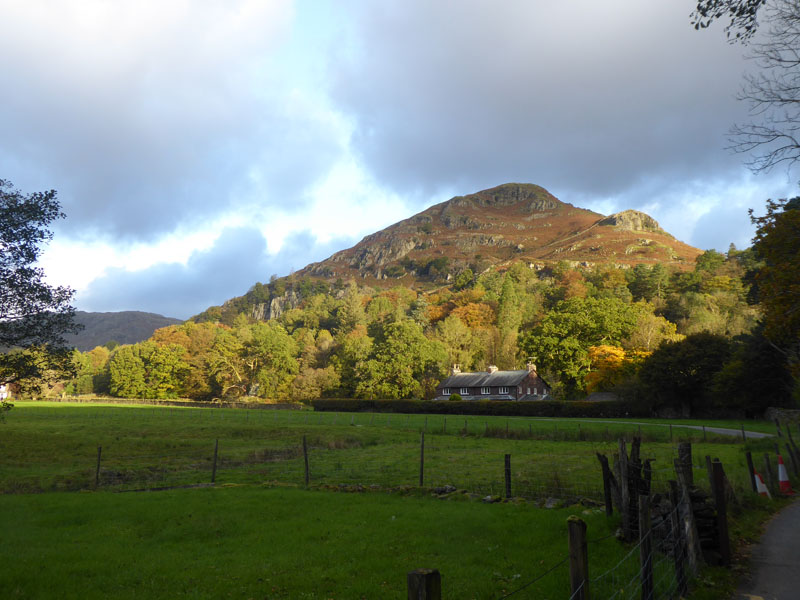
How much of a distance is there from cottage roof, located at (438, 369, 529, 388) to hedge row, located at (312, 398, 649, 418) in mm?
14101

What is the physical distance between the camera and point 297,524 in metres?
13.7

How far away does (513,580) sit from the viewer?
905 cm

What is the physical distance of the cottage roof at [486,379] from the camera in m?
86.2

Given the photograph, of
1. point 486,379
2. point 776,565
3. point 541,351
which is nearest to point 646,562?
point 776,565

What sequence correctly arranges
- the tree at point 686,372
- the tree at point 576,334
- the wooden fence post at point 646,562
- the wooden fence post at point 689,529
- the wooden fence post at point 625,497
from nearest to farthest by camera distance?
the wooden fence post at point 646,562 → the wooden fence post at point 689,529 → the wooden fence post at point 625,497 → the tree at point 686,372 → the tree at point 576,334

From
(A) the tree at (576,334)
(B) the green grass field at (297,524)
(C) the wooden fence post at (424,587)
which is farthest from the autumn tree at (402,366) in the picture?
(C) the wooden fence post at (424,587)

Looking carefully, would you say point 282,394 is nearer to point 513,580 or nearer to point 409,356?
point 409,356

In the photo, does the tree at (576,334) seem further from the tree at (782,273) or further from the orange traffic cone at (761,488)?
the orange traffic cone at (761,488)

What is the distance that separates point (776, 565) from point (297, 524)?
10276 millimetres

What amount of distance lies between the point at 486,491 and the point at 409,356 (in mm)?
73947

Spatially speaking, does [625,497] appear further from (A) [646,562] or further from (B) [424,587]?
(B) [424,587]

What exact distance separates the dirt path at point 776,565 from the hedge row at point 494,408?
51789mm

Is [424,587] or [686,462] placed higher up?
[424,587]

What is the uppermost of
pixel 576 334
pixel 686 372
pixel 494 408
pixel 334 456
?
pixel 576 334
